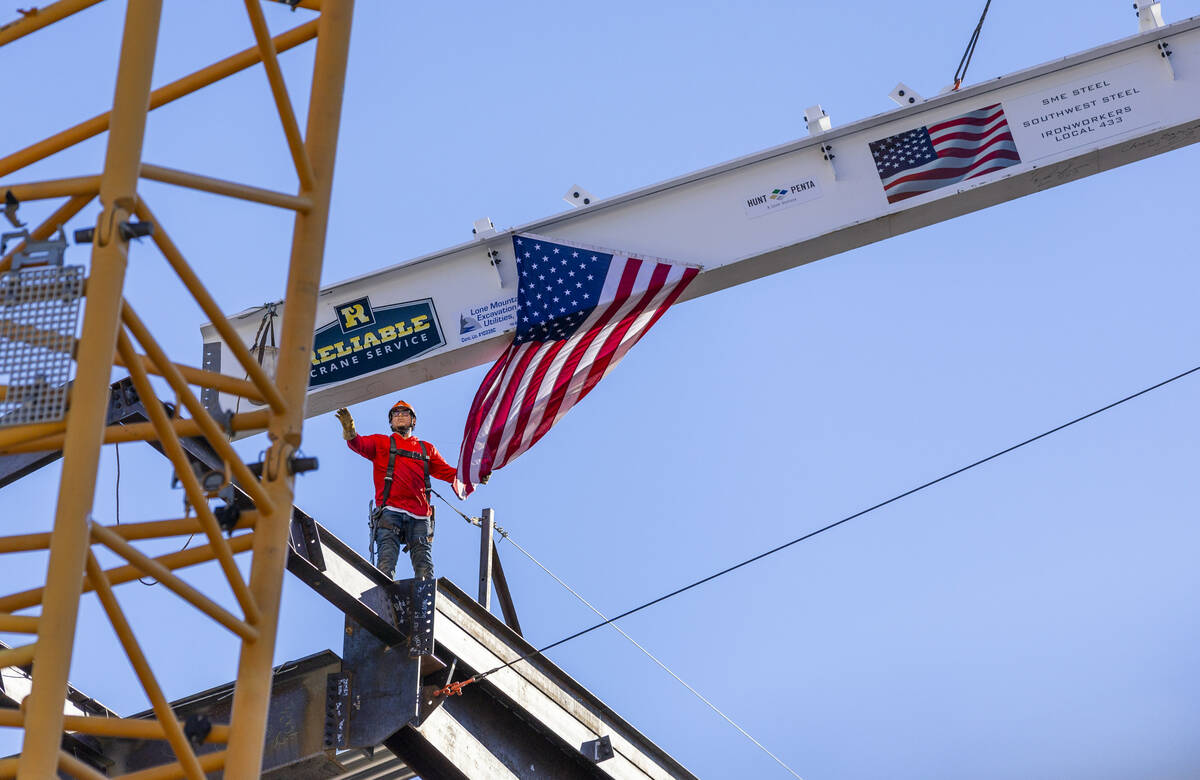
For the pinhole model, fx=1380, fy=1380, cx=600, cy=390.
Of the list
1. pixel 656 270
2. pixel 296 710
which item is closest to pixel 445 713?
pixel 296 710

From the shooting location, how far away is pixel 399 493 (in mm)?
11055

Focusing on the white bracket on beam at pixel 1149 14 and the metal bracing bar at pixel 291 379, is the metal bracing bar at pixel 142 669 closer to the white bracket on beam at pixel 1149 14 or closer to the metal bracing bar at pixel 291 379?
the metal bracing bar at pixel 291 379

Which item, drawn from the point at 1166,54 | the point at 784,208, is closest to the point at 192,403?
the point at 784,208

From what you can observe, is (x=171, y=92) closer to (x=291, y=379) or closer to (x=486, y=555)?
(x=291, y=379)

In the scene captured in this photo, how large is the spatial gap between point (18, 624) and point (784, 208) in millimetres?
6454

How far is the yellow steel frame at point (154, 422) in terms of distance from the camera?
19.1 ft

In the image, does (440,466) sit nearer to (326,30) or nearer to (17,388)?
(326,30)

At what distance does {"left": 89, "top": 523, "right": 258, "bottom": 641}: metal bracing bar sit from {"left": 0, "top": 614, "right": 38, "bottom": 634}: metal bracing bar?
0.45 metres

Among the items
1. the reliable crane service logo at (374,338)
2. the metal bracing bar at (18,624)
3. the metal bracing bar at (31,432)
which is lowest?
the metal bracing bar at (18,624)

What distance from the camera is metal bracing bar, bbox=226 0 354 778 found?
275 inches

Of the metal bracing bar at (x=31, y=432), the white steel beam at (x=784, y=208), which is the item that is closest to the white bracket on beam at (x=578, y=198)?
the white steel beam at (x=784, y=208)

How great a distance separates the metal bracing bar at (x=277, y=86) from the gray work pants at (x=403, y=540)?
152 inches

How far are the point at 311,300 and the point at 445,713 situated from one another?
3335 millimetres

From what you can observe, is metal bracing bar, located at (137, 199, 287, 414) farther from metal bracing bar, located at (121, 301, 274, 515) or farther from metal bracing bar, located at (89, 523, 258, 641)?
metal bracing bar, located at (89, 523, 258, 641)
